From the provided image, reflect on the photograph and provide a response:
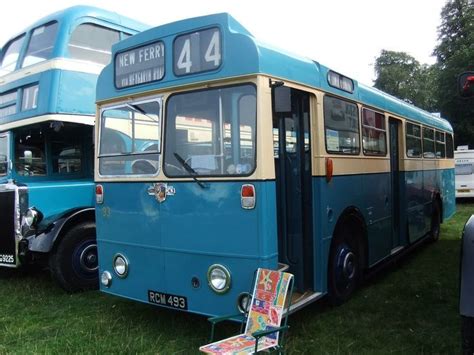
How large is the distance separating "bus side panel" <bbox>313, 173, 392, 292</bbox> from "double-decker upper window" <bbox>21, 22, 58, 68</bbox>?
4.45 meters

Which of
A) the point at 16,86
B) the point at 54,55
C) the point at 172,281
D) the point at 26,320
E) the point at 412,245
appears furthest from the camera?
the point at 412,245

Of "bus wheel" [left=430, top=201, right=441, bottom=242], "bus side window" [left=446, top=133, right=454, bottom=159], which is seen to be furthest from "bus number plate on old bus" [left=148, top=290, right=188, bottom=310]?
"bus side window" [left=446, top=133, right=454, bottom=159]

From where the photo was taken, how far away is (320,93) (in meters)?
5.06

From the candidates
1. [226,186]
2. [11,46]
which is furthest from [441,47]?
[226,186]

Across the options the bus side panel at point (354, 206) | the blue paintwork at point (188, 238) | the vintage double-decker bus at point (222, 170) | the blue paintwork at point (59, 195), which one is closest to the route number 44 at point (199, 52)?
the vintage double-decker bus at point (222, 170)

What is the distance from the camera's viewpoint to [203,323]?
5.16m

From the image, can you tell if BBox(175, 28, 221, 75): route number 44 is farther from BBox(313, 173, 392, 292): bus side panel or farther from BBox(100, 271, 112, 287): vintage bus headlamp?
BBox(100, 271, 112, 287): vintage bus headlamp

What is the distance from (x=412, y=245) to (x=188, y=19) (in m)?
5.63

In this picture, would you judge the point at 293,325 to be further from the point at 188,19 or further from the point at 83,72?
the point at 83,72

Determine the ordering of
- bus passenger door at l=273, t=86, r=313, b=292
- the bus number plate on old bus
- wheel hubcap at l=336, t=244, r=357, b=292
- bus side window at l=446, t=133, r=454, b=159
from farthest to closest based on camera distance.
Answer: bus side window at l=446, t=133, r=454, b=159
wheel hubcap at l=336, t=244, r=357, b=292
bus passenger door at l=273, t=86, r=313, b=292
the bus number plate on old bus

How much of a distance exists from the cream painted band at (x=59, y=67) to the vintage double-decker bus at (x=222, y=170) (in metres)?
2.04

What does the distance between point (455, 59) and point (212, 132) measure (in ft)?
86.1

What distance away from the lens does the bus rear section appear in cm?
1969

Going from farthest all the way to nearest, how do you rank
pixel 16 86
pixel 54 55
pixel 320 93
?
1. pixel 16 86
2. pixel 54 55
3. pixel 320 93
